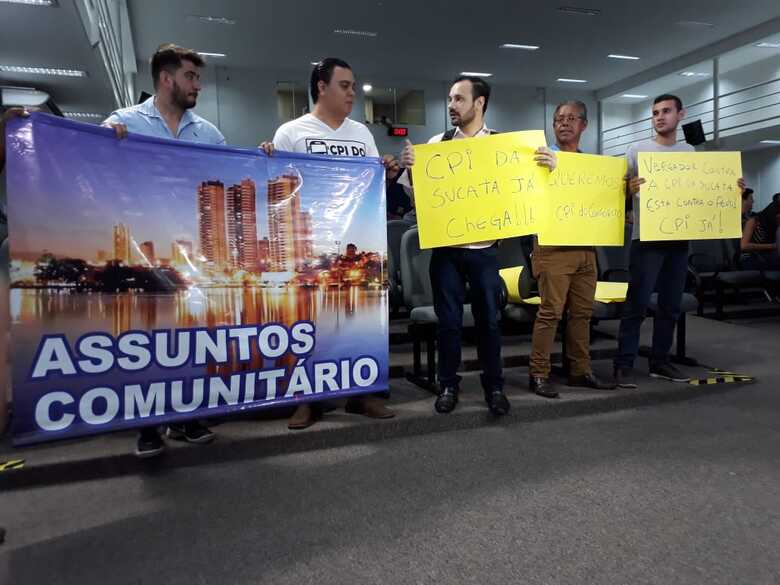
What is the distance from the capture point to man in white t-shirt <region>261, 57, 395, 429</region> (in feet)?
7.97

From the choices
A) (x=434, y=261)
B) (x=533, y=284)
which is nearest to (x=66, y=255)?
(x=434, y=261)

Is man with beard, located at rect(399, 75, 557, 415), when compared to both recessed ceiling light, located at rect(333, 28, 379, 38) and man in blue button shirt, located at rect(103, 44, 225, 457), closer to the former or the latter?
man in blue button shirt, located at rect(103, 44, 225, 457)

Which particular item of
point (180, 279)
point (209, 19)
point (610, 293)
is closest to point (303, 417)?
point (180, 279)

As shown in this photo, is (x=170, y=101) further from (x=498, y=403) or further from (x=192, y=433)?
(x=498, y=403)

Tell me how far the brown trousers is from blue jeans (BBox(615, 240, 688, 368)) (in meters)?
0.29

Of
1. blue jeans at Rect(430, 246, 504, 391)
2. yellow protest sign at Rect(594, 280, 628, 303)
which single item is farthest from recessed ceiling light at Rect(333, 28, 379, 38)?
blue jeans at Rect(430, 246, 504, 391)

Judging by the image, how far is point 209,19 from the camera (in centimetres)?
878

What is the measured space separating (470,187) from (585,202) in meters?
0.74

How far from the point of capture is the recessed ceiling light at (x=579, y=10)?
8500mm

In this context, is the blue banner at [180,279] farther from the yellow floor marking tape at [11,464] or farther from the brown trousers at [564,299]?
the brown trousers at [564,299]

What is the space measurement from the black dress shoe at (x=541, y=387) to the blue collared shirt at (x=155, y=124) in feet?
6.34

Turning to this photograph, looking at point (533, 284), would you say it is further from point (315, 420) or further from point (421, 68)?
point (421, 68)

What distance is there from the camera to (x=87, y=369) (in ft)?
6.01

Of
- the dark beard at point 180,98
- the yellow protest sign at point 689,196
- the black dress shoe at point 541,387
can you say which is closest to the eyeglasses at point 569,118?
the yellow protest sign at point 689,196
